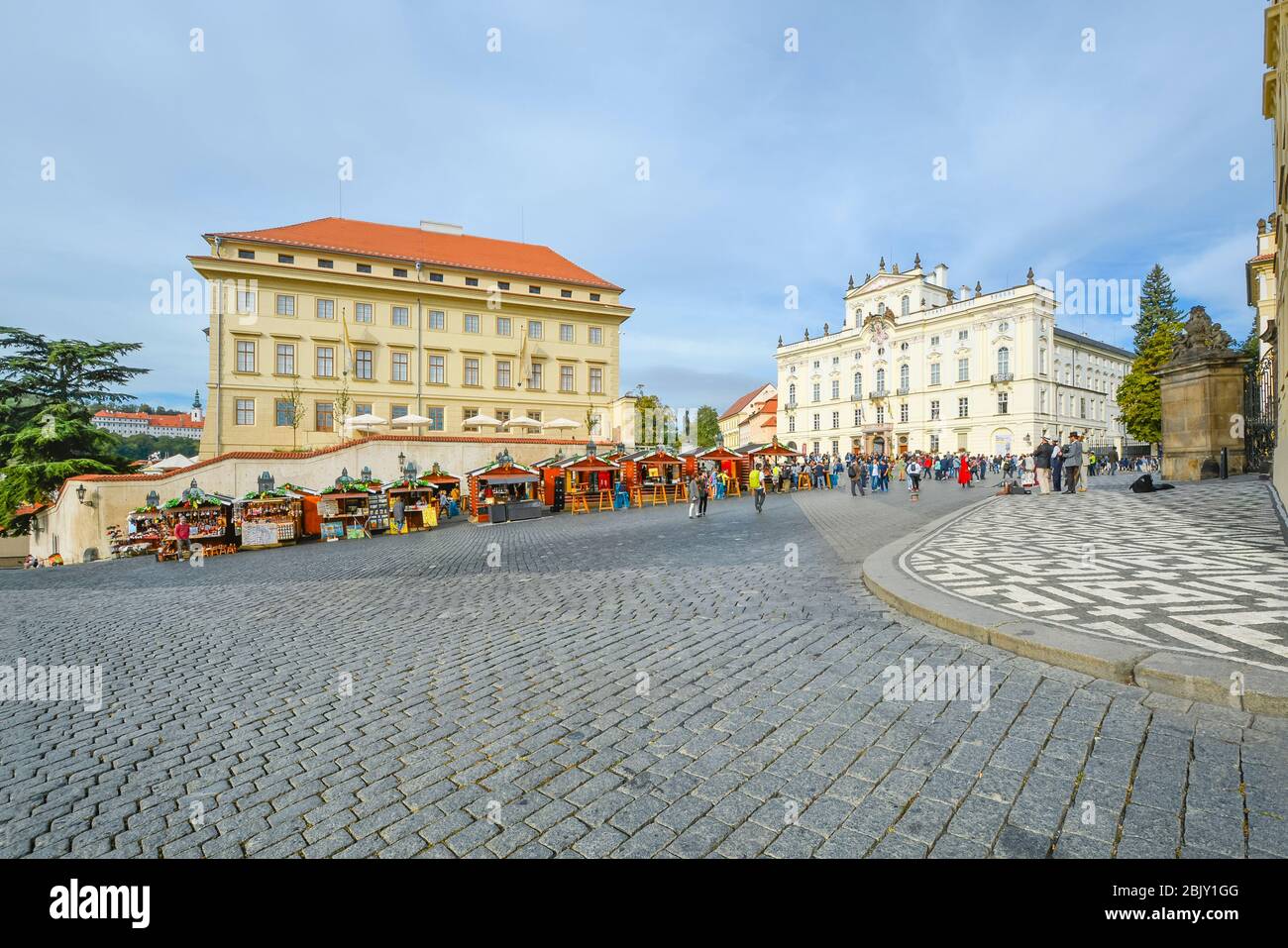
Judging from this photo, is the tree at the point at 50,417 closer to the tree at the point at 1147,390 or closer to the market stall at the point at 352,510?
the market stall at the point at 352,510

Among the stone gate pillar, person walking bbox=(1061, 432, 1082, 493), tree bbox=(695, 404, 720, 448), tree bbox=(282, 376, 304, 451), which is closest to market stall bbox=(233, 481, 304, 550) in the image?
tree bbox=(282, 376, 304, 451)

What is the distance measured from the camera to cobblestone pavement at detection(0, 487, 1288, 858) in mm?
2418

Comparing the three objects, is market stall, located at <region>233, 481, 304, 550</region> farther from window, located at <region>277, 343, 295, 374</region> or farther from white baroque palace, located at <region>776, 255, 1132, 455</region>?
white baroque palace, located at <region>776, 255, 1132, 455</region>

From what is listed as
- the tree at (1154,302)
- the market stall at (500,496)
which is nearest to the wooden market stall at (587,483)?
the market stall at (500,496)

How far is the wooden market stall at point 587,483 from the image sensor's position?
84.7ft

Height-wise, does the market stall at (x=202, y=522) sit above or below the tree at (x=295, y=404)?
below

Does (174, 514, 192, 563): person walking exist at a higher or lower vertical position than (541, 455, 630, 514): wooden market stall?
lower

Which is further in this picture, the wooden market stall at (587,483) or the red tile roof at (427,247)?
the red tile roof at (427,247)

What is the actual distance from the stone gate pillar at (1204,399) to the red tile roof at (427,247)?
36.0 m

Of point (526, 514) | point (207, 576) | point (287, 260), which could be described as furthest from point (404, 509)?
point (287, 260)

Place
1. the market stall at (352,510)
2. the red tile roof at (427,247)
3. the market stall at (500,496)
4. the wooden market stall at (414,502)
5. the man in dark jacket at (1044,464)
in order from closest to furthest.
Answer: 1. the man in dark jacket at (1044,464)
2. the market stall at (352,510)
3. the wooden market stall at (414,502)
4. the market stall at (500,496)
5. the red tile roof at (427,247)

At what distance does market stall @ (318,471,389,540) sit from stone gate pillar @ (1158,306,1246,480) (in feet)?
85.4

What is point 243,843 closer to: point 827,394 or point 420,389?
point 420,389

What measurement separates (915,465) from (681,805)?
887 inches
